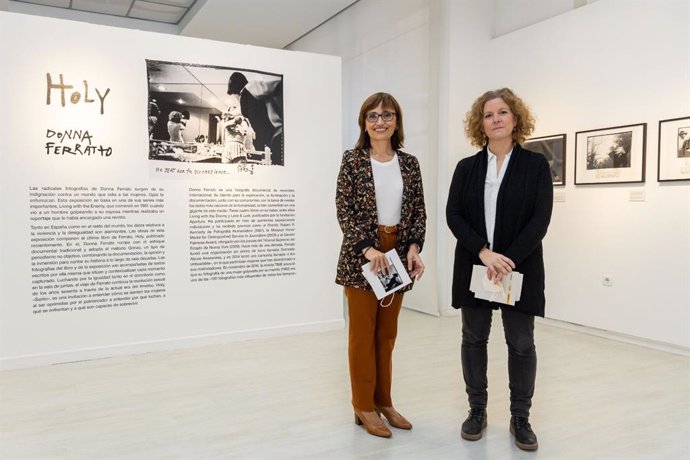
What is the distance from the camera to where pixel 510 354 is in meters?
2.85

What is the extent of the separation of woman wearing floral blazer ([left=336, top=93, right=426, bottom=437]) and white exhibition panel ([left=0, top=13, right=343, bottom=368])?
2370 mm

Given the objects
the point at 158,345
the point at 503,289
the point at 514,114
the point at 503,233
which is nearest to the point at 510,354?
the point at 503,289

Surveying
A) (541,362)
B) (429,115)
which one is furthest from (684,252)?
(429,115)

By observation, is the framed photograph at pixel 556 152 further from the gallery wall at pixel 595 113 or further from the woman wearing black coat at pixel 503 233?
the woman wearing black coat at pixel 503 233

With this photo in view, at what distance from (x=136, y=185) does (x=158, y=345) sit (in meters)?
1.38

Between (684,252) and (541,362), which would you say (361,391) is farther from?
(684,252)

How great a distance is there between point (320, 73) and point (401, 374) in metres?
3.01

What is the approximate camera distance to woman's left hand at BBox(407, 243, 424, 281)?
2.92 meters

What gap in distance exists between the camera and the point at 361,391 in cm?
298

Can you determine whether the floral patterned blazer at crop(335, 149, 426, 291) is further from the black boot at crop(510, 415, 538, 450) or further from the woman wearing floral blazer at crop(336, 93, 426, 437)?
the black boot at crop(510, 415, 538, 450)

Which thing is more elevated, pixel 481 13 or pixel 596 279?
pixel 481 13

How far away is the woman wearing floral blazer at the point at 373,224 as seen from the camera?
2.88 m

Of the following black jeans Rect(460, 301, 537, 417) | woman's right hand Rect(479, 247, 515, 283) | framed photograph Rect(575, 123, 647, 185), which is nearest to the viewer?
woman's right hand Rect(479, 247, 515, 283)

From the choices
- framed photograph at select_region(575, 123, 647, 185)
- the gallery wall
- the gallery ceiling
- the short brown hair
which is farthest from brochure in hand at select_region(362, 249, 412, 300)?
the gallery ceiling
